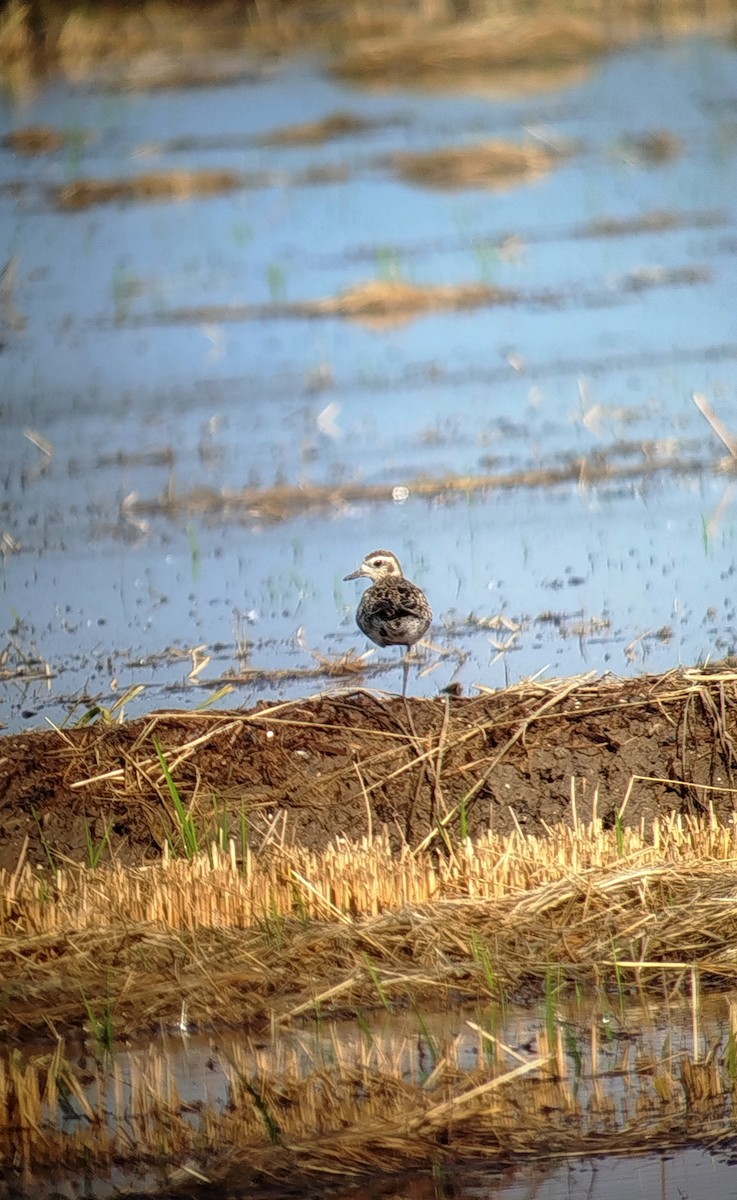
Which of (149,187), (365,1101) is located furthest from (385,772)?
(149,187)

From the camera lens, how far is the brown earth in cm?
619

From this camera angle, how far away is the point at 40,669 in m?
8.23

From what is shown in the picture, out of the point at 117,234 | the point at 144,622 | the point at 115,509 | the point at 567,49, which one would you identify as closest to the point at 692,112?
the point at 567,49

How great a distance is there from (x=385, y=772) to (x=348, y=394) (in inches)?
208

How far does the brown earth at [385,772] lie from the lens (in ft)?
20.3

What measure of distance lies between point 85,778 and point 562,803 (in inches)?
74.2

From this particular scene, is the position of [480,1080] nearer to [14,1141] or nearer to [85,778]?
[14,1141]

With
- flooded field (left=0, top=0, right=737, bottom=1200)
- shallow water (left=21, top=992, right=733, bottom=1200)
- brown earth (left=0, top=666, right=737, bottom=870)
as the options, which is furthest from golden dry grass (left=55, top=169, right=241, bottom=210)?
shallow water (left=21, top=992, right=733, bottom=1200)

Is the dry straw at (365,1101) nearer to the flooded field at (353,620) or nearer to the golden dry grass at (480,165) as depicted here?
the flooded field at (353,620)

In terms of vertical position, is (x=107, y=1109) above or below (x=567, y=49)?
below

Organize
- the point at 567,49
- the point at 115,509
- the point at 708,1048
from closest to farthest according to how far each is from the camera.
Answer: the point at 708,1048 < the point at 115,509 < the point at 567,49

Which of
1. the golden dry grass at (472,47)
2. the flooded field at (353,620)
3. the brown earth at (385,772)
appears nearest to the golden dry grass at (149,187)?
the flooded field at (353,620)

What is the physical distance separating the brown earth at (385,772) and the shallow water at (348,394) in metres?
1.35

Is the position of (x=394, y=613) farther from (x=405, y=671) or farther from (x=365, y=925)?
(x=365, y=925)
